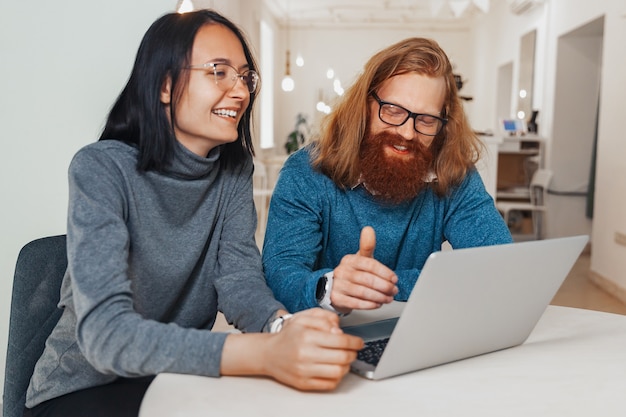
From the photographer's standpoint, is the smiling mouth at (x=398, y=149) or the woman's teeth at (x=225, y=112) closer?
the woman's teeth at (x=225, y=112)

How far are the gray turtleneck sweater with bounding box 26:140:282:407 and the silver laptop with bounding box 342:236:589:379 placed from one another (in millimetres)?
280

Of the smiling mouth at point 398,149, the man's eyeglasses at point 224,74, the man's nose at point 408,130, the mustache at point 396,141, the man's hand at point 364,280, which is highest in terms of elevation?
the man's eyeglasses at point 224,74

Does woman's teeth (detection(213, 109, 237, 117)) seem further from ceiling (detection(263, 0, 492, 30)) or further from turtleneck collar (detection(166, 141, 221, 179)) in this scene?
ceiling (detection(263, 0, 492, 30))

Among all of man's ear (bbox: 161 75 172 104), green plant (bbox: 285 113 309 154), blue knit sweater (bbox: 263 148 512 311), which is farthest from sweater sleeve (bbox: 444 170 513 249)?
green plant (bbox: 285 113 309 154)

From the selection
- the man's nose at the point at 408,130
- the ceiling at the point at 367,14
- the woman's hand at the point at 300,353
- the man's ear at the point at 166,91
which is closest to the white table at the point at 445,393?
the woman's hand at the point at 300,353

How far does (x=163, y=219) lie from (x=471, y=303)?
2.01ft

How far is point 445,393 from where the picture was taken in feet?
3.21

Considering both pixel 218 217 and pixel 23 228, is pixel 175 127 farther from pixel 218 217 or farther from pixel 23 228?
pixel 23 228

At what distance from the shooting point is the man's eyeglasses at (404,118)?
1.66 meters

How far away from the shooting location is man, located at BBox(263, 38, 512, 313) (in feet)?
5.43

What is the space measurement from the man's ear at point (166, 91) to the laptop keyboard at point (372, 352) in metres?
0.60

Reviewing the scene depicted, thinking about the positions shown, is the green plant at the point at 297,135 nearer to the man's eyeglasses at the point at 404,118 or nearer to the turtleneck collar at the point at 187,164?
the man's eyeglasses at the point at 404,118

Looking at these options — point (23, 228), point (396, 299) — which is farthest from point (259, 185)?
point (396, 299)

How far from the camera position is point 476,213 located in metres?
1.74
